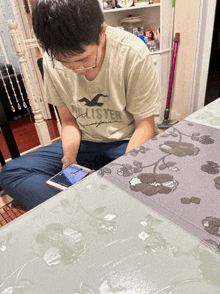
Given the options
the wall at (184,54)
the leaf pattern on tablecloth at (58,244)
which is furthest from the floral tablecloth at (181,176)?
the wall at (184,54)

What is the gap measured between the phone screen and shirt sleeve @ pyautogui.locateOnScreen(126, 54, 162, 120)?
383mm

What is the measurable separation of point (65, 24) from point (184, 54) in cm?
191

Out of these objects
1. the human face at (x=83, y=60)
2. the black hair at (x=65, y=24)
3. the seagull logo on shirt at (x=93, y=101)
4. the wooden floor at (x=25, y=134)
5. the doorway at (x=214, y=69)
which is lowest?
the wooden floor at (x=25, y=134)

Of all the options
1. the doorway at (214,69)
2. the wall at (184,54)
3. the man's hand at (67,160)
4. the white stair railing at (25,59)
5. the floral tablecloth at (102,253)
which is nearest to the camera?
the floral tablecloth at (102,253)

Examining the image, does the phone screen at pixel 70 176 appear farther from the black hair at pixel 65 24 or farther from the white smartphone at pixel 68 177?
the black hair at pixel 65 24

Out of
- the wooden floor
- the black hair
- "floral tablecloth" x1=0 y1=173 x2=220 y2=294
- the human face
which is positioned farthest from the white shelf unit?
"floral tablecloth" x1=0 y1=173 x2=220 y2=294

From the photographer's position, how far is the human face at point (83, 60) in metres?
0.75

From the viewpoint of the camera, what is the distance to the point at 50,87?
1.12m

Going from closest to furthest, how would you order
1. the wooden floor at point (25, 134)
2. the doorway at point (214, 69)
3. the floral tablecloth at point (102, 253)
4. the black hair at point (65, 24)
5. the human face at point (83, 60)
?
the floral tablecloth at point (102, 253) → the black hair at point (65, 24) → the human face at point (83, 60) → the wooden floor at point (25, 134) → the doorway at point (214, 69)

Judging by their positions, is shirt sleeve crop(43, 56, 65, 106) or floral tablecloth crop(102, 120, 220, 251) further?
shirt sleeve crop(43, 56, 65, 106)

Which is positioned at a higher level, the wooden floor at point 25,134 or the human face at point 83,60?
the human face at point 83,60

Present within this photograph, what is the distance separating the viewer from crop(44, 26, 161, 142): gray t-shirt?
0.92m

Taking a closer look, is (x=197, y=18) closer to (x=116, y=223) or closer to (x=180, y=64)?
(x=180, y=64)

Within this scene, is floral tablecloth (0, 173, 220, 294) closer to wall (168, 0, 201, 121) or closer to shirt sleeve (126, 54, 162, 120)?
shirt sleeve (126, 54, 162, 120)
